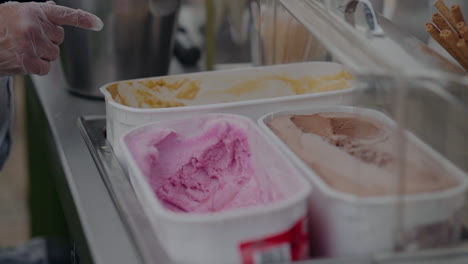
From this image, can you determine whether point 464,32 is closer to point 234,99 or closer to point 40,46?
point 234,99

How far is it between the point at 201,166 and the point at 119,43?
62 centimetres

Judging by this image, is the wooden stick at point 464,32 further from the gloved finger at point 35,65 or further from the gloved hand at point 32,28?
the gloved finger at point 35,65

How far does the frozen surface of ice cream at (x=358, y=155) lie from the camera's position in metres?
0.83

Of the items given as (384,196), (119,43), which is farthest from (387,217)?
(119,43)

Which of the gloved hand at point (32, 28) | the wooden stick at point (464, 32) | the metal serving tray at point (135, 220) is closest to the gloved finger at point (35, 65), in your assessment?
the gloved hand at point (32, 28)

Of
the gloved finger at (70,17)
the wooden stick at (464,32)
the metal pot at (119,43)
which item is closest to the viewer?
the wooden stick at (464,32)

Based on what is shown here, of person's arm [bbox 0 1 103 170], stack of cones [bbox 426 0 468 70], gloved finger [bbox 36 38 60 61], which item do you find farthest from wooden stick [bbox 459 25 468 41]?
gloved finger [bbox 36 38 60 61]

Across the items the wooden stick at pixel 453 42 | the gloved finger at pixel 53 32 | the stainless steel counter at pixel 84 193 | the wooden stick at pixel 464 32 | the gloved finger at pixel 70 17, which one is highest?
the wooden stick at pixel 464 32

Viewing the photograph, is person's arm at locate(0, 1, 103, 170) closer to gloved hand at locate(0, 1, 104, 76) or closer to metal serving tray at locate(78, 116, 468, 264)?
gloved hand at locate(0, 1, 104, 76)

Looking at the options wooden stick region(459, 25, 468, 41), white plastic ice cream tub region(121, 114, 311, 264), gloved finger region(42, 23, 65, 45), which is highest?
wooden stick region(459, 25, 468, 41)

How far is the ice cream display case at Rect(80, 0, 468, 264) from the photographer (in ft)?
2.65

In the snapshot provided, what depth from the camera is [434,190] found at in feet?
2.69

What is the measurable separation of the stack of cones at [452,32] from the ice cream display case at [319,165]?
0.38ft

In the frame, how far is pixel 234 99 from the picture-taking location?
4.49 feet
